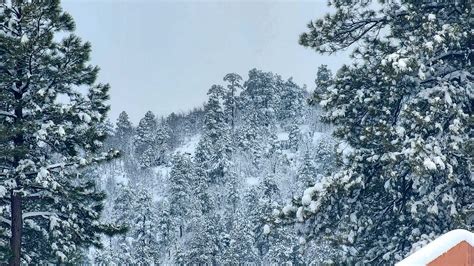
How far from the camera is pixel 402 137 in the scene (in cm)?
1012

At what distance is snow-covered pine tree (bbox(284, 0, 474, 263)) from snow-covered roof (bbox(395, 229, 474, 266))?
19.4 ft

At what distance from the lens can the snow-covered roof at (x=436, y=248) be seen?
295 cm

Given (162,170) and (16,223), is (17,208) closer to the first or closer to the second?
(16,223)

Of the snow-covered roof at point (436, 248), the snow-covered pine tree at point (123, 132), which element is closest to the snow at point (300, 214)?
the snow-covered roof at point (436, 248)

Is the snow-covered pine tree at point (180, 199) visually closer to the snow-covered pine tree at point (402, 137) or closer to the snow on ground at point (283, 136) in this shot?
the snow on ground at point (283, 136)

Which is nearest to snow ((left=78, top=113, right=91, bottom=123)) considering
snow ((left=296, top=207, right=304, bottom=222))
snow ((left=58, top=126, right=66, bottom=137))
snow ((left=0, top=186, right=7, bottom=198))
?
snow ((left=58, top=126, right=66, bottom=137))

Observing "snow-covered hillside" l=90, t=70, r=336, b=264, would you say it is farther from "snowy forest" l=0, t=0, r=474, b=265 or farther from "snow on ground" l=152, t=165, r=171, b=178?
"snowy forest" l=0, t=0, r=474, b=265

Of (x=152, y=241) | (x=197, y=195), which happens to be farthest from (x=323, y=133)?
(x=152, y=241)

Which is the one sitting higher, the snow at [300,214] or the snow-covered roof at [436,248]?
the snow at [300,214]

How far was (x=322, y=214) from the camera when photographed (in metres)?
11.0

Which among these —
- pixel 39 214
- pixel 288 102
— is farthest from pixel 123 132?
pixel 39 214

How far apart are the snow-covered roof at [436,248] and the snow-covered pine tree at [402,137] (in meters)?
5.91

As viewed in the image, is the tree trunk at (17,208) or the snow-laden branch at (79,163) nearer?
the snow-laden branch at (79,163)

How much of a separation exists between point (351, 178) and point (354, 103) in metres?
1.76
